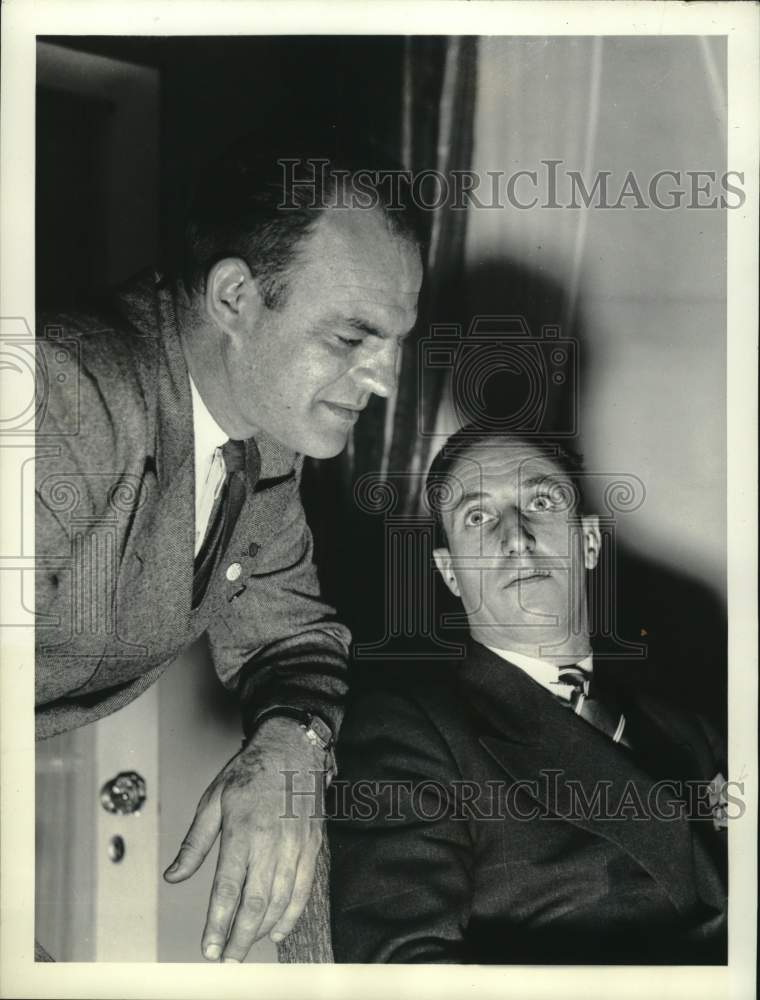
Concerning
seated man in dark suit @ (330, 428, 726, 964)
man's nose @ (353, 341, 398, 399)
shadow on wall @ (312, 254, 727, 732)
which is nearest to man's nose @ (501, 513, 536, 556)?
seated man in dark suit @ (330, 428, 726, 964)

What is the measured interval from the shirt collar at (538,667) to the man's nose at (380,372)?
42 cm

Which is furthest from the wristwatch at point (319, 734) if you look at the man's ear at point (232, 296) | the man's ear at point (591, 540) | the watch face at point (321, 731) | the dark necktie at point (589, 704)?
the man's ear at point (232, 296)

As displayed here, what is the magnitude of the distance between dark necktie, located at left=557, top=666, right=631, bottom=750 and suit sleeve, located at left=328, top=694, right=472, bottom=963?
0.66ft

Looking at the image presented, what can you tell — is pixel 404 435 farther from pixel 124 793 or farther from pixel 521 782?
pixel 124 793

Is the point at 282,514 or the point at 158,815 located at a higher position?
the point at 282,514

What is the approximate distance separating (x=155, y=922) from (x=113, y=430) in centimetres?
73

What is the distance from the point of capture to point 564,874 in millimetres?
1448

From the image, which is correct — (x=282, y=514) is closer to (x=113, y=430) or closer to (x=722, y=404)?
(x=113, y=430)

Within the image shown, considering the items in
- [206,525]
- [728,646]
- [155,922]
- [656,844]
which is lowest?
[155,922]

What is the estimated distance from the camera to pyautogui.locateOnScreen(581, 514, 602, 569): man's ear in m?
1.49

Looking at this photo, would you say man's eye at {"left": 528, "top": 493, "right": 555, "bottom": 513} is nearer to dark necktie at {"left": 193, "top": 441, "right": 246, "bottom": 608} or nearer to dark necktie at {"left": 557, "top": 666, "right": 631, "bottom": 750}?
dark necktie at {"left": 557, "top": 666, "right": 631, "bottom": 750}

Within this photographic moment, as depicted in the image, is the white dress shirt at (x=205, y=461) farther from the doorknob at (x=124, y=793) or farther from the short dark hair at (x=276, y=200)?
the doorknob at (x=124, y=793)

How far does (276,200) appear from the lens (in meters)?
1.43

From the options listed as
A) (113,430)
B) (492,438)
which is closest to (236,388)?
(113,430)
